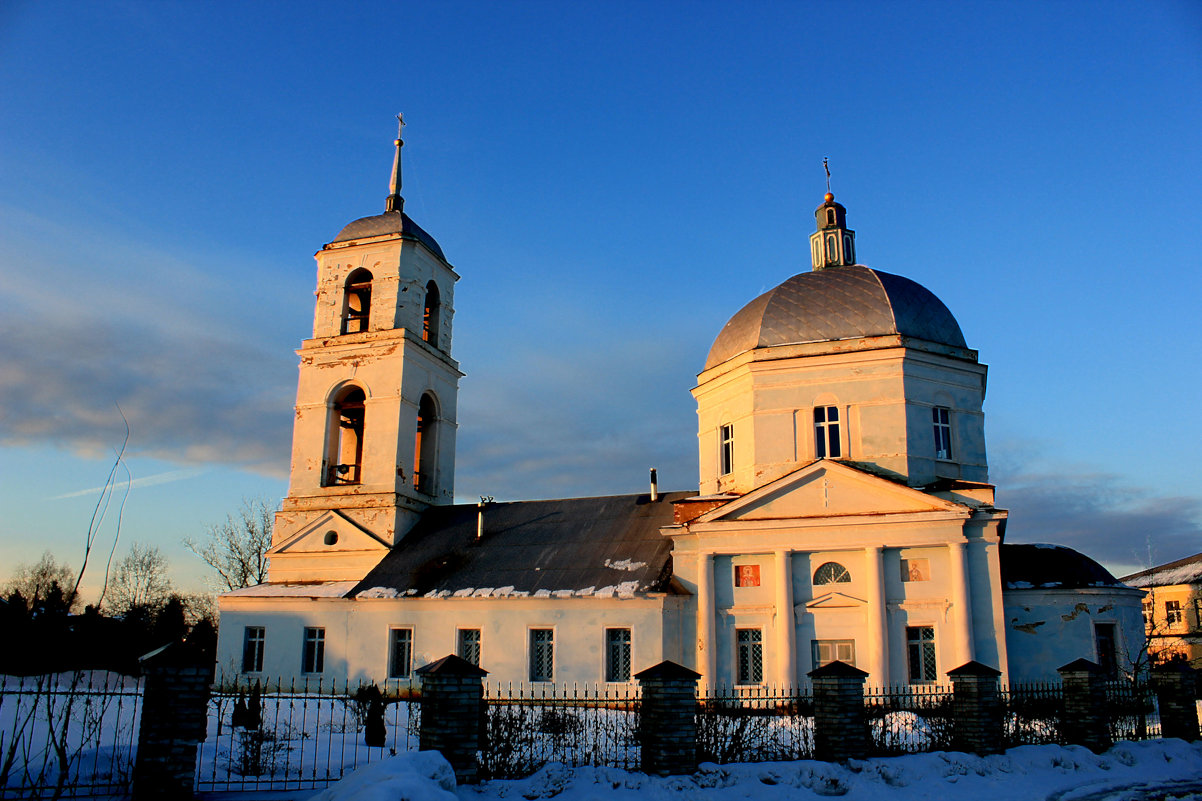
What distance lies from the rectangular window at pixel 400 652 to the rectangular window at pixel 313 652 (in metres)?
1.93

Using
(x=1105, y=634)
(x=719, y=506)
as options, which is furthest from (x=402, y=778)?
(x=1105, y=634)

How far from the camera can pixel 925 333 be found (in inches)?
867

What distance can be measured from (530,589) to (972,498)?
33.6 ft

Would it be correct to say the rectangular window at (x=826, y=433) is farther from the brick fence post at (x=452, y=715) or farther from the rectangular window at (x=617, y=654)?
the brick fence post at (x=452, y=715)

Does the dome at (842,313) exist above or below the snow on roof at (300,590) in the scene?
above

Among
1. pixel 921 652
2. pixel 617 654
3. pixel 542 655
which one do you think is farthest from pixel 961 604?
pixel 542 655

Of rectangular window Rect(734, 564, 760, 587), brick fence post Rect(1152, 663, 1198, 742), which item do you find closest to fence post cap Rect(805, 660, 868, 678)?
brick fence post Rect(1152, 663, 1198, 742)

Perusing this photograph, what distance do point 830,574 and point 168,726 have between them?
14.1 metres

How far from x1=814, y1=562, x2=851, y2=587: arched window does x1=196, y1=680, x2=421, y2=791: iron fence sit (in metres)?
8.87

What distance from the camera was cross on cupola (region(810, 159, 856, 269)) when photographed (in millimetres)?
25812

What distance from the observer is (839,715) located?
1145cm

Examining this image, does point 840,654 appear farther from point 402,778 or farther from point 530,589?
point 402,778

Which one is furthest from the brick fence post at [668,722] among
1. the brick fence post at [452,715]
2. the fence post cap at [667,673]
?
the brick fence post at [452,715]

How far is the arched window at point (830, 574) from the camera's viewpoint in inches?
759
